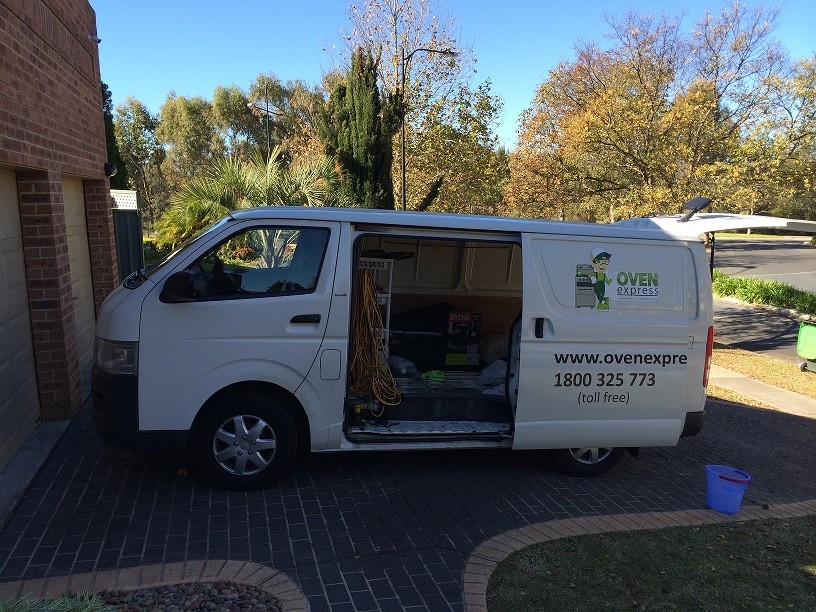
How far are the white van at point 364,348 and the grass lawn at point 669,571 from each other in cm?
100

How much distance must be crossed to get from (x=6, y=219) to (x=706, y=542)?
614 centimetres

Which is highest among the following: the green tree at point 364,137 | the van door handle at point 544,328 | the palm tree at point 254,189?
the green tree at point 364,137

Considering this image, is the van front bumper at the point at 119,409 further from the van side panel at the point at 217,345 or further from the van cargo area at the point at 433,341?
the van cargo area at the point at 433,341

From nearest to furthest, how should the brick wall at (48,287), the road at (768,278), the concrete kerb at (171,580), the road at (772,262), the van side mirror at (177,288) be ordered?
the concrete kerb at (171,580), the van side mirror at (177,288), the brick wall at (48,287), the road at (768,278), the road at (772,262)

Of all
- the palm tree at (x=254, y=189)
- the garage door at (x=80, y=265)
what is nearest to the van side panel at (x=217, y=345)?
the garage door at (x=80, y=265)

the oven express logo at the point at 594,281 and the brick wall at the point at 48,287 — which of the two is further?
the brick wall at the point at 48,287

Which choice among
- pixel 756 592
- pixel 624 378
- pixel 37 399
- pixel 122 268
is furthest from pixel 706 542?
pixel 122 268

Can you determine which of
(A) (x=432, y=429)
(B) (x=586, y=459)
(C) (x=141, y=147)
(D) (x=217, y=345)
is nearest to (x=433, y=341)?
(A) (x=432, y=429)

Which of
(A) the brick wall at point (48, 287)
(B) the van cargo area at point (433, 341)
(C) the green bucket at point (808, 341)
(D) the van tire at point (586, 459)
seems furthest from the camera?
(C) the green bucket at point (808, 341)

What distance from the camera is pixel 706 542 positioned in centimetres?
450

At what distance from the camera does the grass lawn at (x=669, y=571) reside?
372cm

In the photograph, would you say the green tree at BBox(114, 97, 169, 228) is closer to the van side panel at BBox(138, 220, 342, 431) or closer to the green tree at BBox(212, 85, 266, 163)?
the green tree at BBox(212, 85, 266, 163)

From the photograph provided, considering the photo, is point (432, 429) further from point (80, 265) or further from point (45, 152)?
point (80, 265)

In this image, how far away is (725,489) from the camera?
16.3 ft
